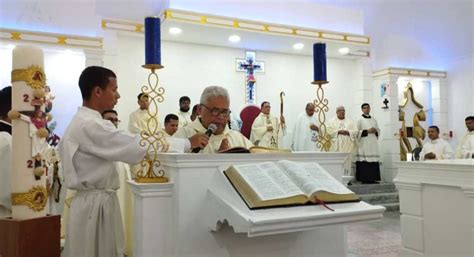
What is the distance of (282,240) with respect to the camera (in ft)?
6.73

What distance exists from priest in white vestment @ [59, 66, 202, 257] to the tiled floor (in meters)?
2.59

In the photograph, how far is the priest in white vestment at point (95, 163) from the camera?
1916 millimetres

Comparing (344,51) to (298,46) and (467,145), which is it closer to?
(298,46)

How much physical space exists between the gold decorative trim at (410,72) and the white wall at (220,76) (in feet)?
1.98

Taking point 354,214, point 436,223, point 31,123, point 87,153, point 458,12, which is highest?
point 458,12

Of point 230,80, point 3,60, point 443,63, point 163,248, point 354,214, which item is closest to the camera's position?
point 354,214

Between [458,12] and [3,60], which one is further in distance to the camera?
[458,12]

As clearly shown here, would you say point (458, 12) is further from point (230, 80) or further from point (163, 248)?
point (163, 248)

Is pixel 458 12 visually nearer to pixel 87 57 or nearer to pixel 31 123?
pixel 87 57

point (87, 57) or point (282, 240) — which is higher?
point (87, 57)

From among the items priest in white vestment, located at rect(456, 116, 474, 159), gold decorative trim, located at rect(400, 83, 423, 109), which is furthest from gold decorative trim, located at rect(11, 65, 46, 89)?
gold decorative trim, located at rect(400, 83, 423, 109)

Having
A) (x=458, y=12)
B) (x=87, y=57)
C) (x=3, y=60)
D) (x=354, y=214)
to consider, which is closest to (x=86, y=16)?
(x=87, y=57)

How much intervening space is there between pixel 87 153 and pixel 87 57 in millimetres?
5364

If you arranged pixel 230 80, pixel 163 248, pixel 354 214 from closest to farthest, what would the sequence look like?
1. pixel 354 214
2. pixel 163 248
3. pixel 230 80
